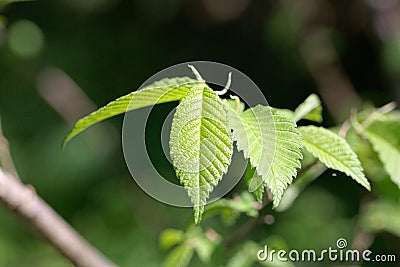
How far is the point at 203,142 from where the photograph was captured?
1.63 feet

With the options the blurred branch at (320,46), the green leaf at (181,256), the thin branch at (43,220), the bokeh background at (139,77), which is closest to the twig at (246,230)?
the green leaf at (181,256)

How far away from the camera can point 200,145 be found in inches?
19.6

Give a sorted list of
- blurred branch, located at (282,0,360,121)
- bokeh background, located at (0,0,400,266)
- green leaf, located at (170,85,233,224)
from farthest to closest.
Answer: blurred branch, located at (282,0,360,121), bokeh background, located at (0,0,400,266), green leaf, located at (170,85,233,224)

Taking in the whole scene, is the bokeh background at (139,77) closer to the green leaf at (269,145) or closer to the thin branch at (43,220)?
the thin branch at (43,220)

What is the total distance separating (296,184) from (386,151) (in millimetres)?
112

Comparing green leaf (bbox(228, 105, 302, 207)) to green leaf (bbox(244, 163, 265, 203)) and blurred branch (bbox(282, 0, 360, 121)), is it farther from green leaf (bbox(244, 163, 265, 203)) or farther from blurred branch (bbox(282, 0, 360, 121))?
blurred branch (bbox(282, 0, 360, 121))

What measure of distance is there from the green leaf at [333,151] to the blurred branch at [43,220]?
12.0 inches

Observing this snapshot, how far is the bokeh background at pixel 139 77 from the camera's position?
1918 mm

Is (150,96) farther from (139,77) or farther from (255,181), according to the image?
(139,77)

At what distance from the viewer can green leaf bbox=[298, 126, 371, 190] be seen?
1.94 feet

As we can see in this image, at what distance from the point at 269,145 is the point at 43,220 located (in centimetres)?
32

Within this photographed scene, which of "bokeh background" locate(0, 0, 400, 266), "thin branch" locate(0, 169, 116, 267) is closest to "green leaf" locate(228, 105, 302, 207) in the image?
"thin branch" locate(0, 169, 116, 267)

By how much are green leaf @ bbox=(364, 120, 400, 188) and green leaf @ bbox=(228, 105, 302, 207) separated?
0.22m

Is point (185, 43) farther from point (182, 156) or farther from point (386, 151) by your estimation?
point (182, 156)
